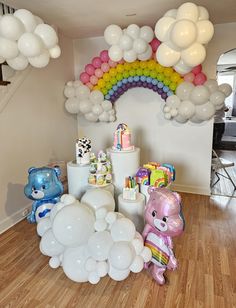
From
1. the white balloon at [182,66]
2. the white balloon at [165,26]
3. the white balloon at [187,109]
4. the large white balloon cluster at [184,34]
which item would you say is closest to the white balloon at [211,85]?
the white balloon at [187,109]

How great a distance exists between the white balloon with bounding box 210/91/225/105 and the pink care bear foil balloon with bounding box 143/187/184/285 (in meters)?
1.56

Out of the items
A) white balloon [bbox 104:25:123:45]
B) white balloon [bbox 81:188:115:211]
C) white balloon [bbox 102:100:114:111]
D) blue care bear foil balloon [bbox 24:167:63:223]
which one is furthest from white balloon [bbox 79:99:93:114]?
white balloon [bbox 81:188:115:211]

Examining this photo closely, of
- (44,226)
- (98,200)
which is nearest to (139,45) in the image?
(98,200)

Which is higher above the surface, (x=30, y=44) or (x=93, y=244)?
(x=30, y=44)

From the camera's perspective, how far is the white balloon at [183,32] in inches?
76.1

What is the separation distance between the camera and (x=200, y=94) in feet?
9.57

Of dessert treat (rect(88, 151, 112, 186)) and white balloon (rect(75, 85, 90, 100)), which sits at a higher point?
white balloon (rect(75, 85, 90, 100))

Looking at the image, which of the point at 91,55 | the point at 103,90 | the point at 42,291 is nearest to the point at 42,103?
the point at 103,90

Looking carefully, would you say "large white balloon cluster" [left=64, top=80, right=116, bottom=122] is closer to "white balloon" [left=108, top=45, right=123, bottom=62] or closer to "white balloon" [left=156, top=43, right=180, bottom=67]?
"white balloon" [left=108, top=45, right=123, bottom=62]

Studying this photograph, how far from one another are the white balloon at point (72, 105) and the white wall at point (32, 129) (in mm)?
146

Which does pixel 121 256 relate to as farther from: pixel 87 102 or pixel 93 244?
pixel 87 102

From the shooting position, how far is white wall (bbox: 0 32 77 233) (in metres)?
2.77

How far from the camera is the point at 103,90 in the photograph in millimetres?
3500

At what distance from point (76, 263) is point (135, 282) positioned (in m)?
0.50
